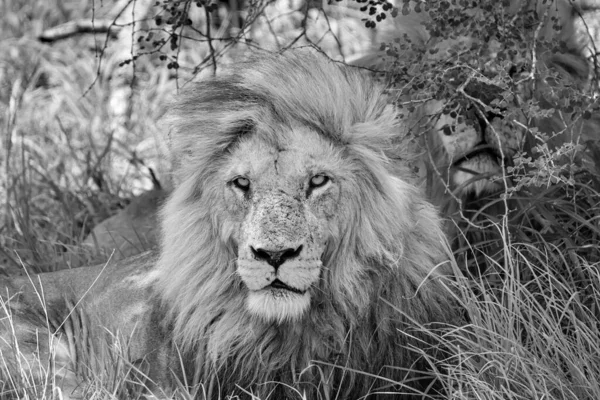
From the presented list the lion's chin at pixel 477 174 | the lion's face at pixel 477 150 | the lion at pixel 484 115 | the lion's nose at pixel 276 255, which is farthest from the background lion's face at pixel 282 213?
the lion's chin at pixel 477 174

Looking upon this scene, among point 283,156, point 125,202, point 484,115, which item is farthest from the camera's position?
point 125,202

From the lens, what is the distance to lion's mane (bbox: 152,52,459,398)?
374 cm

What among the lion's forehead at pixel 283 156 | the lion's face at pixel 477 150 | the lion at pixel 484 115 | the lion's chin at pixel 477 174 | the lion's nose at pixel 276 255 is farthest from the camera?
the lion's chin at pixel 477 174

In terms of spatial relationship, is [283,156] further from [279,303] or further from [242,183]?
[279,303]

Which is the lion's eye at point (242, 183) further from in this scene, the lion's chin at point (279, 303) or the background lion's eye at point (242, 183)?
the lion's chin at point (279, 303)

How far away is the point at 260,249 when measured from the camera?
3480 millimetres

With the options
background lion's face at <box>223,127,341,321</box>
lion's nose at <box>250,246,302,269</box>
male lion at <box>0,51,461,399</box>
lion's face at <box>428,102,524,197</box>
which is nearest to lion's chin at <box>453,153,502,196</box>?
lion's face at <box>428,102,524,197</box>

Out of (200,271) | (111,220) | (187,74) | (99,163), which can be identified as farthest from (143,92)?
(200,271)

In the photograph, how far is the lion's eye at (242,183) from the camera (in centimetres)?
371

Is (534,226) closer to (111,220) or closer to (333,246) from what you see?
(333,246)

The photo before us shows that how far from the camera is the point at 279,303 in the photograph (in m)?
3.55

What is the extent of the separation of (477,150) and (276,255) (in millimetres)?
1484

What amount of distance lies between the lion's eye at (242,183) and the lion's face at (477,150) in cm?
108

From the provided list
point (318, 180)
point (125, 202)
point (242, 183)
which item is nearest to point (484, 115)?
point (318, 180)
